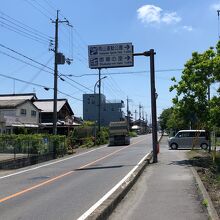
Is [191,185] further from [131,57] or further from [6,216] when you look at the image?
[131,57]

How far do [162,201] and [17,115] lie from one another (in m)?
47.8

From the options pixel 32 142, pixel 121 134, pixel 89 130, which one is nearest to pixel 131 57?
pixel 32 142

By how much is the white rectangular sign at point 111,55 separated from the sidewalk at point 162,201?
11.3m

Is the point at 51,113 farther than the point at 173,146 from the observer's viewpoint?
Yes

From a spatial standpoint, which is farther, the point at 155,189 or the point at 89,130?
the point at 89,130

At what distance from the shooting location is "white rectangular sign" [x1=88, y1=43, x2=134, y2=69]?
2725cm

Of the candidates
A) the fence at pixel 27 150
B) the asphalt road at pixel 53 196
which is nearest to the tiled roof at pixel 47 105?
the fence at pixel 27 150

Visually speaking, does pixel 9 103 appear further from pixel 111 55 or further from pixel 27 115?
pixel 111 55

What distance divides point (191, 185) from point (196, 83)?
1238 cm

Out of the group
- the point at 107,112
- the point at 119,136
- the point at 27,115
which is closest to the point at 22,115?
the point at 27,115

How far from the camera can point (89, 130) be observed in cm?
6488

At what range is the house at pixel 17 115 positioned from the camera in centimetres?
5431

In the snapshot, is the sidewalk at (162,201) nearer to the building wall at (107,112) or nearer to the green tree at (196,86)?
the green tree at (196,86)

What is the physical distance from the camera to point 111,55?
27.5 m
